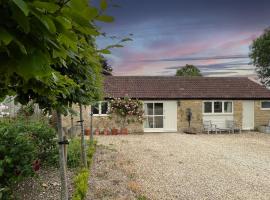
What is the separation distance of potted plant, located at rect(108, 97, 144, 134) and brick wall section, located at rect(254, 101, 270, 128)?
8612mm

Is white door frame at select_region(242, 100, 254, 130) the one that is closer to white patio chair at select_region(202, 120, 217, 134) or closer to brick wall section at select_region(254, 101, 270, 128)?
brick wall section at select_region(254, 101, 270, 128)

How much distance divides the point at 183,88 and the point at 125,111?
535cm

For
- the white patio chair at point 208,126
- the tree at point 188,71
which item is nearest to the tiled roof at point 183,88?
the white patio chair at point 208,126

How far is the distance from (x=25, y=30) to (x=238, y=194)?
8.77 metres

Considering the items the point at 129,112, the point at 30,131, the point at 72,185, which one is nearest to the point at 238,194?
the point at 72,185

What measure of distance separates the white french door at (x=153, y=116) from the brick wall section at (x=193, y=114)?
3.94ft

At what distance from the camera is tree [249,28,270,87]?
3747cm

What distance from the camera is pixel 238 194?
9.02 metres

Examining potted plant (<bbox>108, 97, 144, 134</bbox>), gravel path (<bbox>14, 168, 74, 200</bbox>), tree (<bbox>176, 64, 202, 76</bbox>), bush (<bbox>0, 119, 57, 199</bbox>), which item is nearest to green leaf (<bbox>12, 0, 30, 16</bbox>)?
bush (<bbox>0, 119, 57, 199</bbox>)

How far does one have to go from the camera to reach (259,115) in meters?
27.0

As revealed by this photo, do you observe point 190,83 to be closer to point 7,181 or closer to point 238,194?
point 238,194

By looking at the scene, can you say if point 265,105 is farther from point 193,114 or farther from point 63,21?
point 63,21

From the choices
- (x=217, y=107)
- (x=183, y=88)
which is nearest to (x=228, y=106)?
(x=217, y=107)

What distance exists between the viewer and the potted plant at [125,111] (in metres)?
24.6
